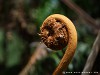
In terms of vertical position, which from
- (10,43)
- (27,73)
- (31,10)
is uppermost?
(31,10)

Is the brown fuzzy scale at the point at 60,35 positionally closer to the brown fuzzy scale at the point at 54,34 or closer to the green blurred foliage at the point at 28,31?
the brown fuzzy scale at the point at 54,34

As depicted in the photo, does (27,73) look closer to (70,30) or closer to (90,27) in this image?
(90,27)

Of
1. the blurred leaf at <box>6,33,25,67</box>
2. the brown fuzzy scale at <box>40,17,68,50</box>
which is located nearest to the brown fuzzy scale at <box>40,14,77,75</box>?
the brown fuzzy scale at <box>40,17,68,50</box>

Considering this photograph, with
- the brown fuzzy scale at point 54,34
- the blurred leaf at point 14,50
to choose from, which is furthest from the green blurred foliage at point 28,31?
the brown fuzzy scale at point 54,34

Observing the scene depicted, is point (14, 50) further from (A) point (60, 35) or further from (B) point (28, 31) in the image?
(A) point (60, 35)

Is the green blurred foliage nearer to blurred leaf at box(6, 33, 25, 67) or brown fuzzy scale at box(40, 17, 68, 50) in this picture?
blurred leaf at box(6, 33, 25, 67)

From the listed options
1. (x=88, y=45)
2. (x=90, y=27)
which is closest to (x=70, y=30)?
(x=88, y=45)

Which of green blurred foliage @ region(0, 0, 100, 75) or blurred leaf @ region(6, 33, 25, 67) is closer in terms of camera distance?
green blurred foliage @ region(0, 0, 100, 75)

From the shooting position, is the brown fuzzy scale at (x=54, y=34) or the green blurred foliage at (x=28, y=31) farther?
the green blurred foliage at (x=28, y=31)

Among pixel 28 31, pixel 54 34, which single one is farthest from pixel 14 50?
pixel 54 34
